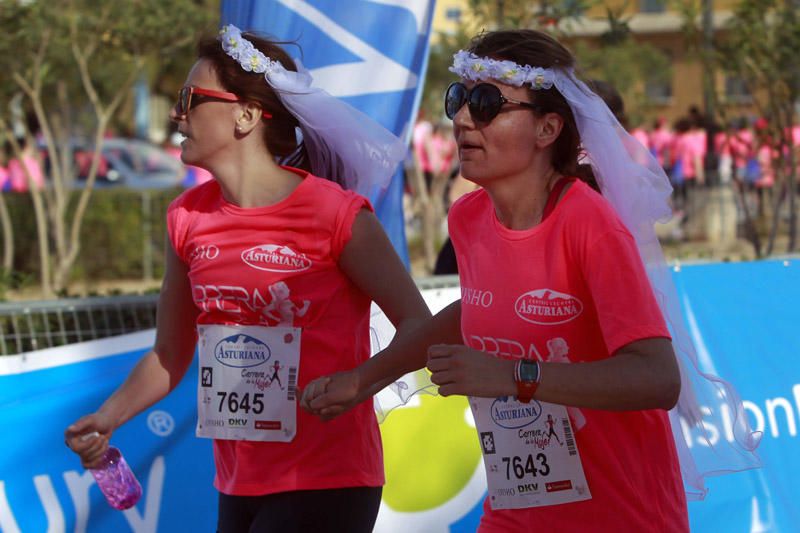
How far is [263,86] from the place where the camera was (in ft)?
11.0

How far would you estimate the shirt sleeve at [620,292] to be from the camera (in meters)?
2.56

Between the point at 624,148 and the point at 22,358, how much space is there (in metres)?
2.63

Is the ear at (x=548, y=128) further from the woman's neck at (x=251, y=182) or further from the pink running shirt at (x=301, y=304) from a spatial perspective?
the woman's neck at (x=251, y=182)

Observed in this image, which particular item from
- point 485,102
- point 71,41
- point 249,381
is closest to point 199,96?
point 249,381

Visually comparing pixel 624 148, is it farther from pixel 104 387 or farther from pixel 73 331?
pixel 73 331

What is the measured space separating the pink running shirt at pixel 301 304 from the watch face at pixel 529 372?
815mm

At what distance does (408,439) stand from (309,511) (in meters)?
1.76

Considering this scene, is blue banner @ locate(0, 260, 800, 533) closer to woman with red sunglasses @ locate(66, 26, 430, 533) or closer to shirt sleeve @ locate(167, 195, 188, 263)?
woman with red sunglasses @ locate(66, 26, 430, 533)

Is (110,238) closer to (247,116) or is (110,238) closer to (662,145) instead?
(662,145)

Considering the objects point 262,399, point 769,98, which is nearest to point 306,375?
point 262,399

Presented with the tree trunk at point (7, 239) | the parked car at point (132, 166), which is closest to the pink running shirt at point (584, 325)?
the tree trunk at point (7, 239)

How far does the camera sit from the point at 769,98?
10602 mm

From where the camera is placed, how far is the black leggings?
3148mm

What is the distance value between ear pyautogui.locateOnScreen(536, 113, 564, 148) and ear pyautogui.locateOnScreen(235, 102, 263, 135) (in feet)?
2.80
